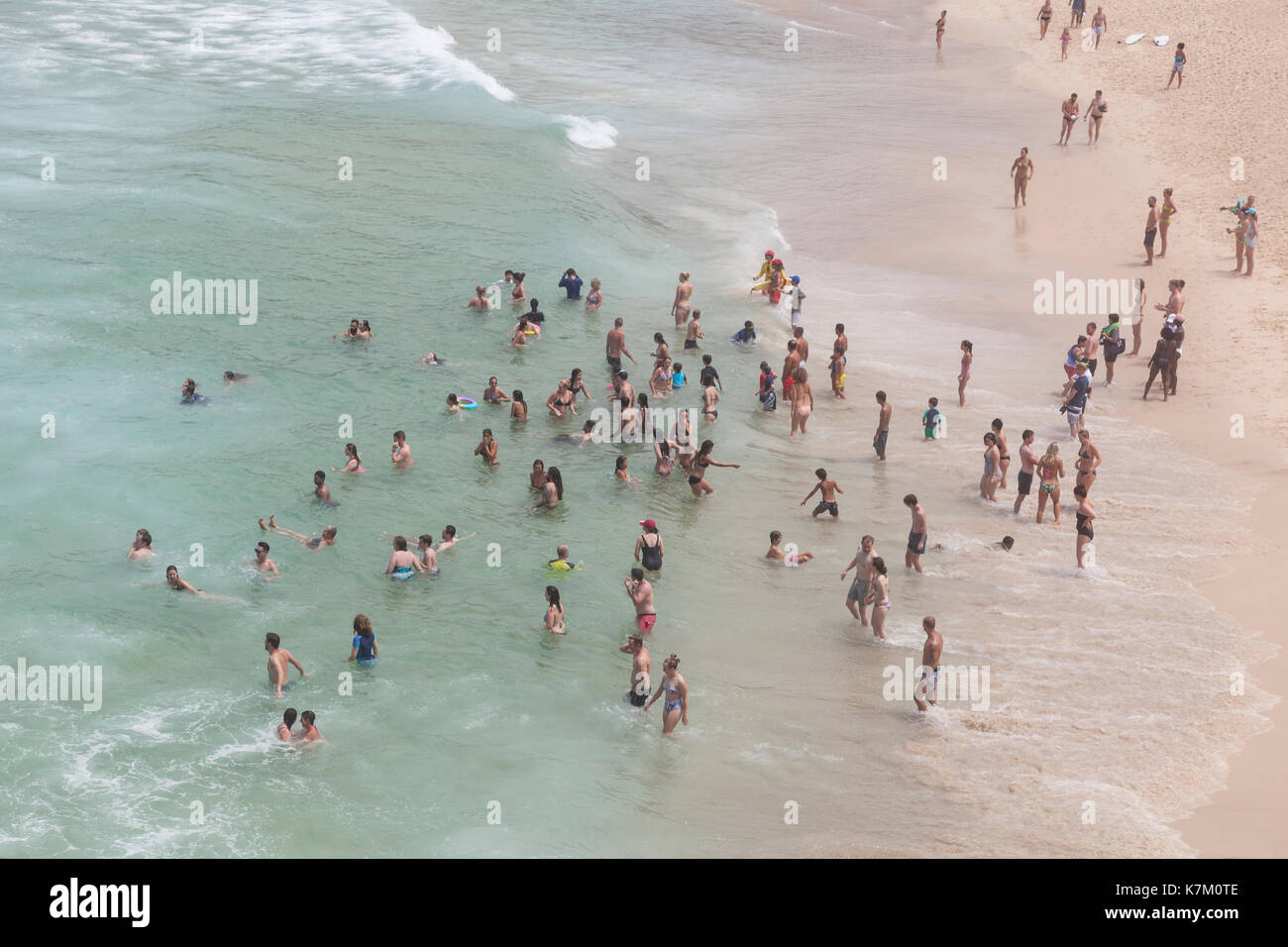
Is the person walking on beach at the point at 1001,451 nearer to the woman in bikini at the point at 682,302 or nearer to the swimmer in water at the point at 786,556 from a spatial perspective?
the swimmer in water at the point at 786,556

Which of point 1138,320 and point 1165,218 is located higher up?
point 1165,218

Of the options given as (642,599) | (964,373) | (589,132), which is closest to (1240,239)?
(964,373)

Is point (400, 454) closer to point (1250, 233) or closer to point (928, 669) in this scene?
point (928, 669)

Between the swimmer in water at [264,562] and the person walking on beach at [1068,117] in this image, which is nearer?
the swimmer in water at [264,562]

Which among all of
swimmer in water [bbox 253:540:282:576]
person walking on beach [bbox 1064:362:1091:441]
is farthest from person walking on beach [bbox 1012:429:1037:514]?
swimmer in water [bbox 253:540:282:576]

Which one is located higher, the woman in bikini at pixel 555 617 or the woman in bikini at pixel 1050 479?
the woman in bikini at pixel 1050 479

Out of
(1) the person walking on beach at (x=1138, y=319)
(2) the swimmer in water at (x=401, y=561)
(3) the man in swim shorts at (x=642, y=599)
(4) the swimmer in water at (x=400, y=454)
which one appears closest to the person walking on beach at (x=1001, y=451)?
(3) the man in swim shorts at (x=642, y=599)

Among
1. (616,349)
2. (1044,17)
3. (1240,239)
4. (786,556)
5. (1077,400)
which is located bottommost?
(786,556)
